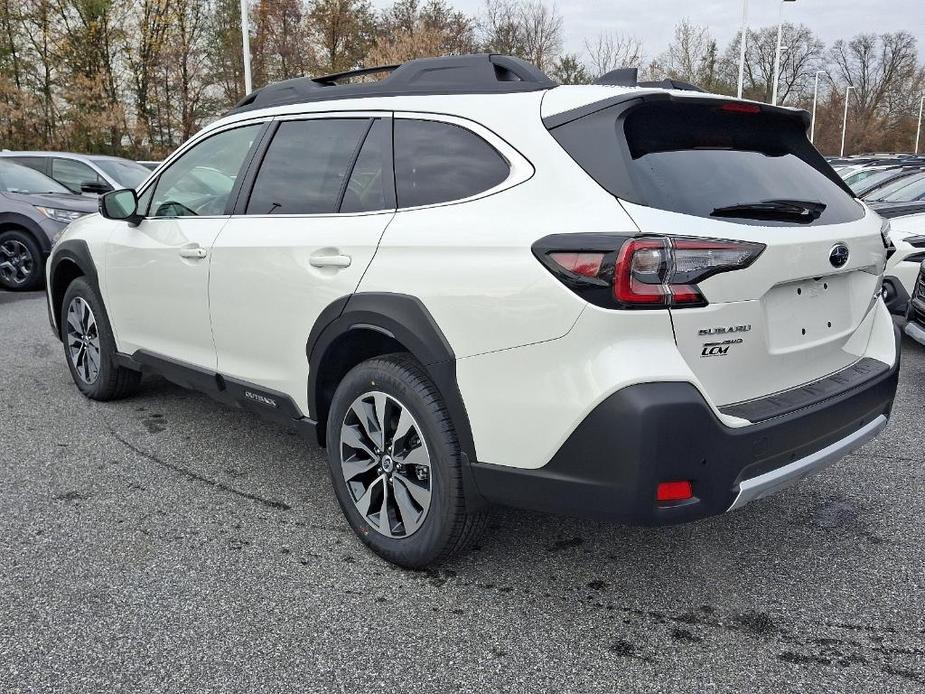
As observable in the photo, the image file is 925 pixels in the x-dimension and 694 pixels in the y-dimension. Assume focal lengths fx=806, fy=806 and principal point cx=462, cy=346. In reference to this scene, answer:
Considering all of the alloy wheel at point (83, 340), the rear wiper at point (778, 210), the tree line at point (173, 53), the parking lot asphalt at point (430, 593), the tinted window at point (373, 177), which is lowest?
the parking lot asphalt at point (430, 593)

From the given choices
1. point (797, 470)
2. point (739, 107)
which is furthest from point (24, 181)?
point (797, 470)

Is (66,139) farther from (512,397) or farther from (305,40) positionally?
(512,397)

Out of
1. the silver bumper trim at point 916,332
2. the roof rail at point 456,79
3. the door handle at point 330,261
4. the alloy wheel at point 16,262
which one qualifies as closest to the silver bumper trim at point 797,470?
the roof rail at point 456,79

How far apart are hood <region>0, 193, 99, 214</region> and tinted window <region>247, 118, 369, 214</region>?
781 cm

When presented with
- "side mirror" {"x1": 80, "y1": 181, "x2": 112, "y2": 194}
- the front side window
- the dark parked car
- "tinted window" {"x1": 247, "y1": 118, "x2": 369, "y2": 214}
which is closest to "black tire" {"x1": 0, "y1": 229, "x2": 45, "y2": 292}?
the dark parked car

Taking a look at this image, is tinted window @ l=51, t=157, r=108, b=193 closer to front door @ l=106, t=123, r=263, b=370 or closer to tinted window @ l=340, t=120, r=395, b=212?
front door @ l=106, t=123, r=263, b=370

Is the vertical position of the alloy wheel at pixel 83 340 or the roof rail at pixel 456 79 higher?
the roof rail at pixel 456 79

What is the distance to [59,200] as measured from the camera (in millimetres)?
10305

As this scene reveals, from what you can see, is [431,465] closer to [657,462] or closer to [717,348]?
[657,462]

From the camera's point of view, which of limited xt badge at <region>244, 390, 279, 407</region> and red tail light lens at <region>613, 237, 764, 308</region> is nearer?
red tail light lens at <region>613, 237, 764, 308</region>

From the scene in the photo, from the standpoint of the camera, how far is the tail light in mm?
2268

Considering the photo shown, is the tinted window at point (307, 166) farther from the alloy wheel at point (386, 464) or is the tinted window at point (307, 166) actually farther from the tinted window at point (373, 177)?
the alloy wheel at point (386, 464)

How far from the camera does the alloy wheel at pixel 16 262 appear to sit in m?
10.1

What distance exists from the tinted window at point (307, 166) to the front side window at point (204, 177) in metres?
0.24
